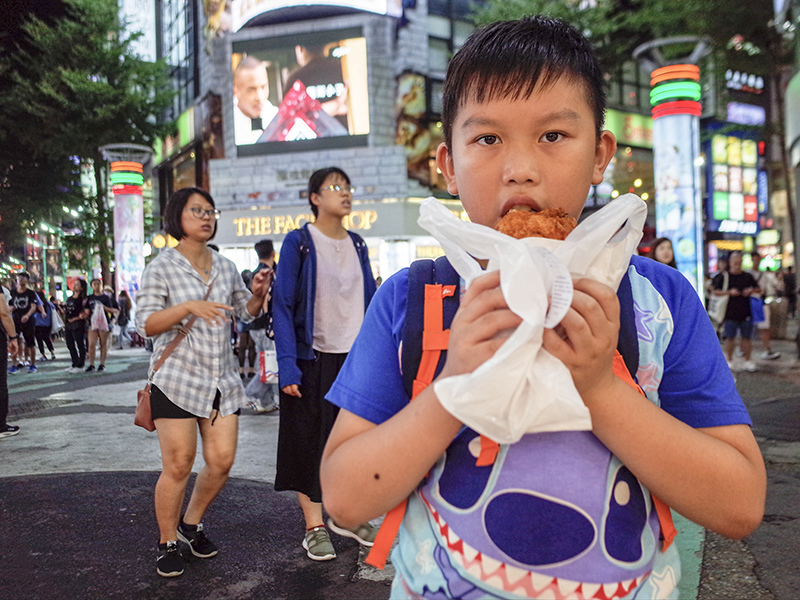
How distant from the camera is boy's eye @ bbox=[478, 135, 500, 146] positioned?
41.5 inches

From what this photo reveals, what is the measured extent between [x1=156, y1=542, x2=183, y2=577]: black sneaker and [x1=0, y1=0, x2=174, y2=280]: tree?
2284 cm

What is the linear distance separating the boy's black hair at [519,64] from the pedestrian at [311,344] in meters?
2.58

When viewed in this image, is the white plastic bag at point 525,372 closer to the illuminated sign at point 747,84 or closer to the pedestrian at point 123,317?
the pedestrian at point 123,317

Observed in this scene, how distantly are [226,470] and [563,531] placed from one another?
9.74ft

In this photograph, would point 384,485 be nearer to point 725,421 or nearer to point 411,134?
point 725,421

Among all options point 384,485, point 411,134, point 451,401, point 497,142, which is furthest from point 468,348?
point 411,134

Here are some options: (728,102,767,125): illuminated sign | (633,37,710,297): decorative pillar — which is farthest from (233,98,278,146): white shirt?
(728,102,767,125): illuminated sign

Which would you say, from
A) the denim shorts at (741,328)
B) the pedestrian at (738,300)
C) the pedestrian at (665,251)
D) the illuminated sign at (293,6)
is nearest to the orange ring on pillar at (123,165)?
the illuminated sign at (293,6)

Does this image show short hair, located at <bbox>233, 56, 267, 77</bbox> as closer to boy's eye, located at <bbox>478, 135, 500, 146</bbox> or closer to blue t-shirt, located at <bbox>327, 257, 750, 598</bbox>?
boy's eye, located at <bbox>478, 135, 500, 146</bbox>

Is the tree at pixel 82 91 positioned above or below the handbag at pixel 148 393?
above

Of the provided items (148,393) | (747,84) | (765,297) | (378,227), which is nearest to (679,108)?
(765,297)

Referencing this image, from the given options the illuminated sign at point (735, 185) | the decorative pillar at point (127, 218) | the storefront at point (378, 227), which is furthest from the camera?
the illuminated sign at point (735, 185)

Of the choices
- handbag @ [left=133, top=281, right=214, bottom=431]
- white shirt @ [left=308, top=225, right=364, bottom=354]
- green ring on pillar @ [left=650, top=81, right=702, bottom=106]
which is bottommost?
handbag @ [left=133, top=281, right=214, bottom=431]

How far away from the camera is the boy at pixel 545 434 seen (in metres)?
0.87
